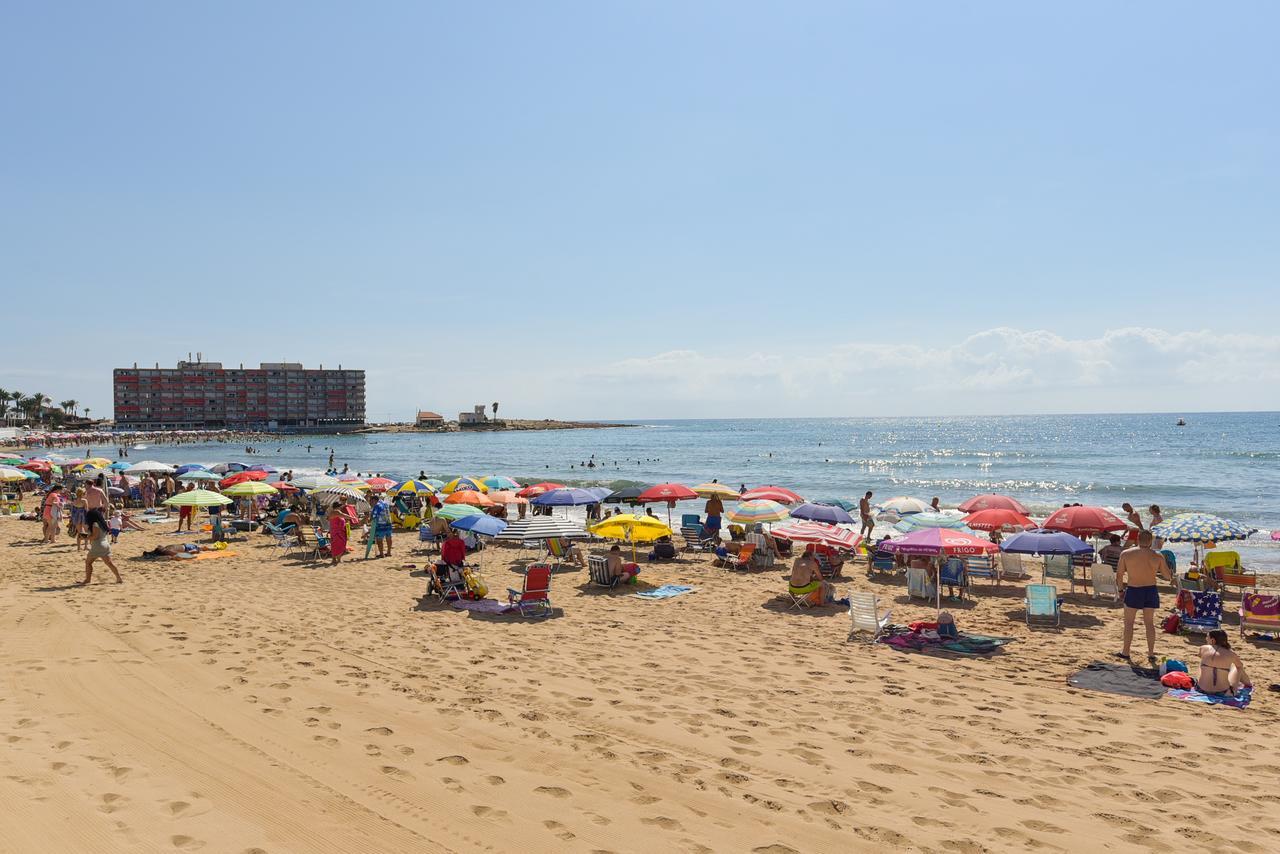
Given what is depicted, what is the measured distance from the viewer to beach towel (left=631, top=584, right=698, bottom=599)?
40.1ft

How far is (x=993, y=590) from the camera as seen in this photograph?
13.2 meters

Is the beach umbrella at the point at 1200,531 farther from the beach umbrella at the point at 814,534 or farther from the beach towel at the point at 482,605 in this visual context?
the beach towel at the point at 482,605

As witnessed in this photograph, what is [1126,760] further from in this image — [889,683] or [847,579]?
[847,579]

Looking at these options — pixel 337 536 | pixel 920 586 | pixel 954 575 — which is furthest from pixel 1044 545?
pixel 337 536

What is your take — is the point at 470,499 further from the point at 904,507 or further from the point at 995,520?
the point at 995,520

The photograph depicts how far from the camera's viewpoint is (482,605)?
10828 mm

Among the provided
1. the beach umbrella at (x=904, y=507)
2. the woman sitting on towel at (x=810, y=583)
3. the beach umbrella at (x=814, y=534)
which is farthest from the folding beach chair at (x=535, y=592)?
the beach umbrella at (x=904, y=507)

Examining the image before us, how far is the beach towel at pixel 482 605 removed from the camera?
10617 millimetres

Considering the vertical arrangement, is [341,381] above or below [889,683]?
above

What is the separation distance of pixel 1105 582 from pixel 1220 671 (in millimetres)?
5221

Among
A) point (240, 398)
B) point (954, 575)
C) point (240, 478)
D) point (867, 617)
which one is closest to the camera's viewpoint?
point (867, 617)

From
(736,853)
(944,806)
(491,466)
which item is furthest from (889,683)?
(491,466)

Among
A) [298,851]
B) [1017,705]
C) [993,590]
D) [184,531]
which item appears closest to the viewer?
[298,851]

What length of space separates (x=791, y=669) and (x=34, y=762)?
260 inches
